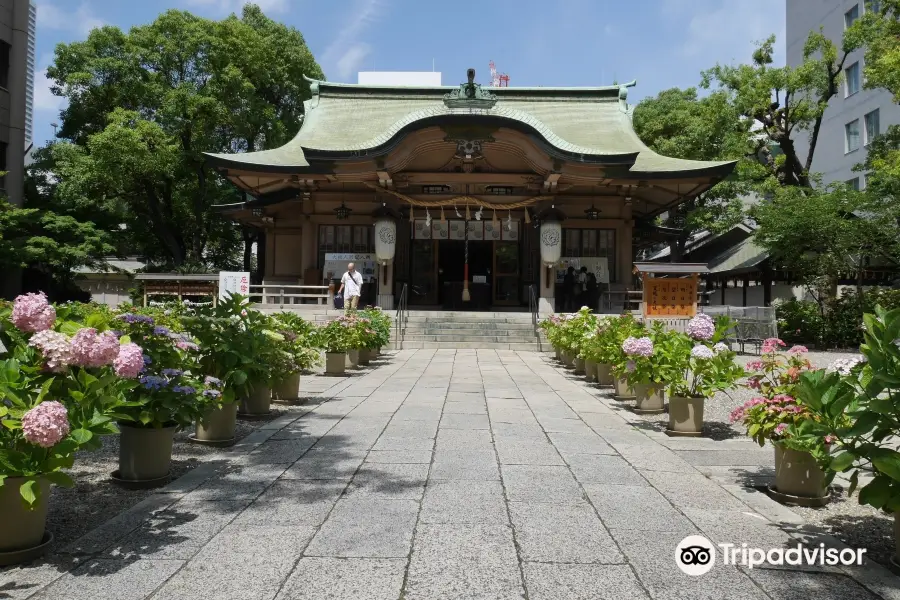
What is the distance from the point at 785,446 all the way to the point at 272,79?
87.7 feet

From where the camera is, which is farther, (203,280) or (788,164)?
(788,164)

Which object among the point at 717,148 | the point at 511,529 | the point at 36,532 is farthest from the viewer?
the point at 717,148

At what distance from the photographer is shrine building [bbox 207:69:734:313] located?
16.3m

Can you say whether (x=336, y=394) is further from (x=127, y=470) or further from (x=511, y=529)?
(x=511, y=529)

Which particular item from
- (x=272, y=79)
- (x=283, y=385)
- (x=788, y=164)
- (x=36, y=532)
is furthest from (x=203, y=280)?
(x=788, y=164)

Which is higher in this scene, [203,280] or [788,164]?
[788,164]

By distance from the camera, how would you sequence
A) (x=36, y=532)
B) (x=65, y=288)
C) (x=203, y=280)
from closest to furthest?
(x=36, y=532) < (x=203, y=280) < (x=65, y=288)

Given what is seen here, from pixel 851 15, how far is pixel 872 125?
200 inches

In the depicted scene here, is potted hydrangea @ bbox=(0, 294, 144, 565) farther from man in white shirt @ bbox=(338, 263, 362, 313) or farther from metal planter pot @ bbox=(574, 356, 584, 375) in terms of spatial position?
man in white shirt @ bbox=(338, 263, 362, 313)

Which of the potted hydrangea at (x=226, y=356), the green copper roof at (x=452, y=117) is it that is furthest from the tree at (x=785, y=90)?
the potted hydrangea at (x=226, y=356)

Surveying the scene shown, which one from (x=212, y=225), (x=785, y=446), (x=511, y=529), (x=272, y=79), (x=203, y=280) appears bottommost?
(x=511, y=529)

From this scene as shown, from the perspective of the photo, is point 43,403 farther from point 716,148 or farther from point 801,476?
point 716,148

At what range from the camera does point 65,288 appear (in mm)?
21531

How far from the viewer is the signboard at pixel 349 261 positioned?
18.9 metres
